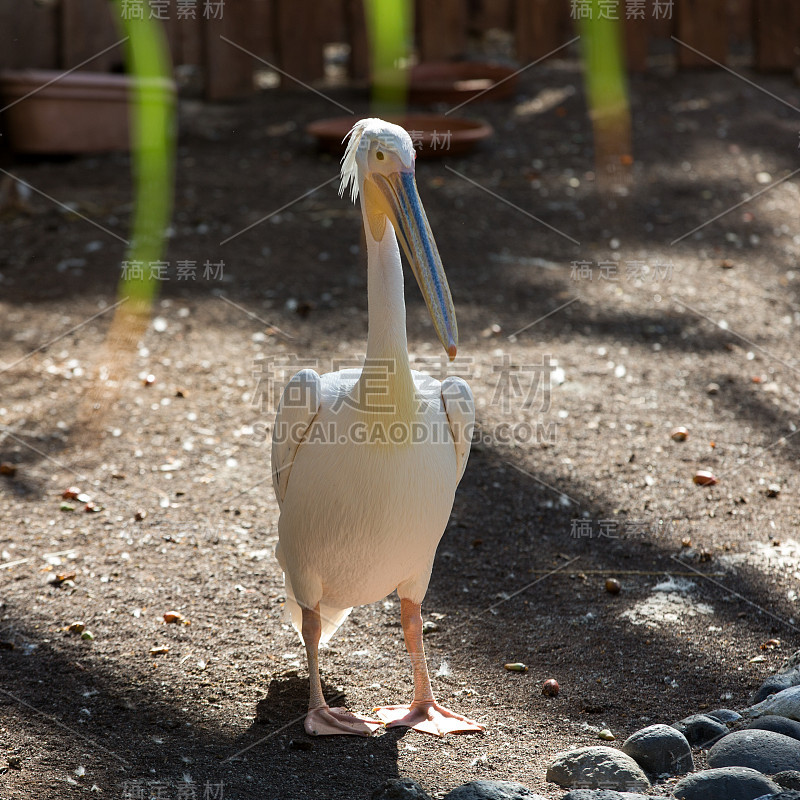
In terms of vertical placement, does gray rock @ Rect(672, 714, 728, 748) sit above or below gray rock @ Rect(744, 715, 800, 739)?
below

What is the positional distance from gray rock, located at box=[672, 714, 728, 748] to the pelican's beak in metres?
1.20

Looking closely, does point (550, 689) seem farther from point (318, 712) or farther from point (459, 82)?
point (459, 82)

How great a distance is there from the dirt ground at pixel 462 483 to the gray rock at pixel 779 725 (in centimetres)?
26

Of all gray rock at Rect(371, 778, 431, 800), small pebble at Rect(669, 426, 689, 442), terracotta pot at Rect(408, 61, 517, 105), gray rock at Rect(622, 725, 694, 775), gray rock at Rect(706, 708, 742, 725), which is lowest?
gray rock at Rect(706, 708, 742, 725)

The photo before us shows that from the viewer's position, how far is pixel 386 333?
8.23ft

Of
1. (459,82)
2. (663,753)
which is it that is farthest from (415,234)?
(459,82)

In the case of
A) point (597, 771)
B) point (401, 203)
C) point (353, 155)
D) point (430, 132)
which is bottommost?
point (597, 771)

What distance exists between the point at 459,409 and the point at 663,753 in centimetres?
105

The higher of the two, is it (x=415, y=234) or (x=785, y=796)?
(x=415, y=234)

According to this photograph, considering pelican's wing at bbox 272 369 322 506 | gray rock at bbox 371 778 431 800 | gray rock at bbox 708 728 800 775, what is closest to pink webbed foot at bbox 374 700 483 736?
gray rock at bbox 371 778 431 800

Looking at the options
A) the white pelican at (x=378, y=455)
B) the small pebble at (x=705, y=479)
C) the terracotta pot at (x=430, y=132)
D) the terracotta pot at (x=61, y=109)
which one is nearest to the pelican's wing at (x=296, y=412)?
the white pelican at (x=378, y=455)

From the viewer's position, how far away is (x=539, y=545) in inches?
144

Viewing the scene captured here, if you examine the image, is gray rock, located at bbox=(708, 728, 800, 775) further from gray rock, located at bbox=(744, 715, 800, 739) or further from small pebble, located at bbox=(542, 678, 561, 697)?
small pebble, located at bbox=(542, 678, 561, 697)

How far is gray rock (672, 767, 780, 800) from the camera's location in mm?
2283
